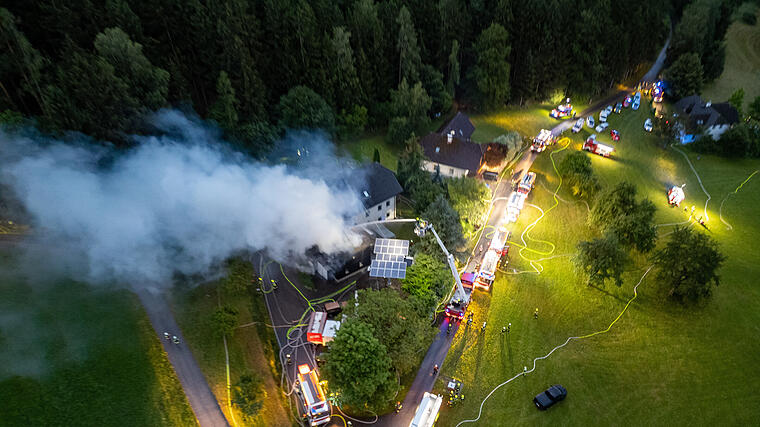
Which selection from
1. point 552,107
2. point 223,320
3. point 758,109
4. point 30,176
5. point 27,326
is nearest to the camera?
point 27,326

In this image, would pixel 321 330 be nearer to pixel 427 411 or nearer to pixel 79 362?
pixel 427 411

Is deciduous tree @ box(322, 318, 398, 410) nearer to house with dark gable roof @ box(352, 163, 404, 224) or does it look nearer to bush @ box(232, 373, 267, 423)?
bush @ box(232, 373, 267, 423)

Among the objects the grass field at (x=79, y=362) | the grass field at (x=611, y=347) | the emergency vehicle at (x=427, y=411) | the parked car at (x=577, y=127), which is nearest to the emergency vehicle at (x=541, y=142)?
the parked car at (x=577, y=127)

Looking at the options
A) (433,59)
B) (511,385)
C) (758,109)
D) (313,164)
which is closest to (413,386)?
(511,385)

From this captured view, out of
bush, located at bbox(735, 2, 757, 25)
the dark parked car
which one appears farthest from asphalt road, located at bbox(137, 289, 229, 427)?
bush, located at bbox(735, 2, 757, 25)

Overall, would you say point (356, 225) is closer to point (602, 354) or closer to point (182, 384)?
point (182, 384)

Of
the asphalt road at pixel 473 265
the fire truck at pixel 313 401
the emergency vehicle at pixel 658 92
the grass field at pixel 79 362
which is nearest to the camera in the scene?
the grass field at pixel 79 362

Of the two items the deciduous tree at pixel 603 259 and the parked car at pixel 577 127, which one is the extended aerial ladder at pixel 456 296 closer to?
the deciduous tree at pixel 603 259
